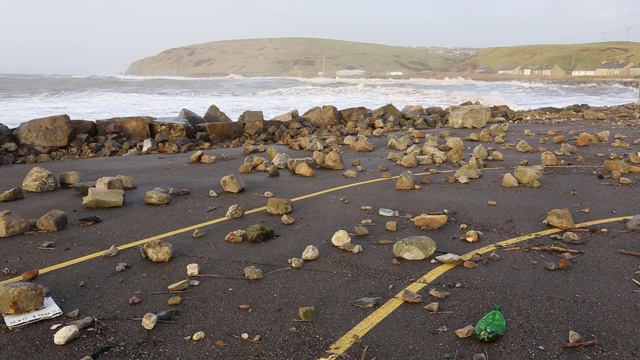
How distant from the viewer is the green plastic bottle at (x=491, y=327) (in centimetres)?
394

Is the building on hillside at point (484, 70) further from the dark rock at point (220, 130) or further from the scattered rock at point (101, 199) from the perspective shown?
the scattered rock at point (101, 199)

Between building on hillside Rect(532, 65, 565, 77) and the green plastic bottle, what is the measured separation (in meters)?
127

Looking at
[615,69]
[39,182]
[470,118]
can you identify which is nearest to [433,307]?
[39,182]

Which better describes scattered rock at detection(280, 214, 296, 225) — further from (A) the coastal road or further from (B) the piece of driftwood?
(B) the piece of driftwood

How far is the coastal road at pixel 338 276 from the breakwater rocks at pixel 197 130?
5.69 meters

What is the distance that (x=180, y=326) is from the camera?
4.26m

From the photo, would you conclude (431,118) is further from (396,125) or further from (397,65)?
(397,65)

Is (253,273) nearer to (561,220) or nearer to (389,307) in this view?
(389,307)

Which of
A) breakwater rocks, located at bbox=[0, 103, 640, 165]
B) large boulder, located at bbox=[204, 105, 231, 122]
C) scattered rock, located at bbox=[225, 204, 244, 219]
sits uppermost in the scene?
large boulder, located at bbox=[204, 105, 231, 122]

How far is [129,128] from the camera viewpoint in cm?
1570

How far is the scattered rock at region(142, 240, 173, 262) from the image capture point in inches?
221

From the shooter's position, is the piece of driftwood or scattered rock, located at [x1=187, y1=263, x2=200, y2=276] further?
scattered rock, located at [x1=187, y1=263, x2=200, y2=276]

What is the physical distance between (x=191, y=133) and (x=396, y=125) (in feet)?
25.8

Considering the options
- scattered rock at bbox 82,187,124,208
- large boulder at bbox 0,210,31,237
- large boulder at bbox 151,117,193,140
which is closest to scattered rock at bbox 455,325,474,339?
large boulder at bbox 0,210,31,237
